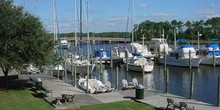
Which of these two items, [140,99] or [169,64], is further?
[169,64]

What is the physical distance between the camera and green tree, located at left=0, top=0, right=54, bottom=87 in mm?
31422

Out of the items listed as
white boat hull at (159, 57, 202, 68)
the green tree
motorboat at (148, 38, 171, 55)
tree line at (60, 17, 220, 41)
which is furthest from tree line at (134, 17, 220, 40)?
the green tree

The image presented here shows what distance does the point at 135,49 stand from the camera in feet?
275

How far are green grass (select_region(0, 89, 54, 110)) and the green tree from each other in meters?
2.49

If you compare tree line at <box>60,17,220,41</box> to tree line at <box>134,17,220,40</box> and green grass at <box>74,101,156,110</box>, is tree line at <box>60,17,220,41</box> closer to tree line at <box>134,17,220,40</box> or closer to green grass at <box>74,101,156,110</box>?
tree line at <box>134,17,220,40</box>

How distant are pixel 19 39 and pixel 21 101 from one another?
23.2 feet

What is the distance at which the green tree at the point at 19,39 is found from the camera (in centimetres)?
3142

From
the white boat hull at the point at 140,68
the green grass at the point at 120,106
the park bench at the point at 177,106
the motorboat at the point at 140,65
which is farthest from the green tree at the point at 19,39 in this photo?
the motorboat at the point at 140,65

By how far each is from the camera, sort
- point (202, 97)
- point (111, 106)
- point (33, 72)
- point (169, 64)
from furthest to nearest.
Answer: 1. point (169, 64)
2. point (33, 72)
3. point (202, 97)
4. point (111, 106)

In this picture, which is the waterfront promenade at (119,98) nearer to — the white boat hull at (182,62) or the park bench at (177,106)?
the park bench at (177,106)

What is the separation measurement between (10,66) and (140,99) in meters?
11.9

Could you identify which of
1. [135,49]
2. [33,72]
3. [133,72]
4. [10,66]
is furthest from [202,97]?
[135,49]

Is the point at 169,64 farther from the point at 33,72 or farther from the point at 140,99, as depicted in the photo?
the point at 140,99

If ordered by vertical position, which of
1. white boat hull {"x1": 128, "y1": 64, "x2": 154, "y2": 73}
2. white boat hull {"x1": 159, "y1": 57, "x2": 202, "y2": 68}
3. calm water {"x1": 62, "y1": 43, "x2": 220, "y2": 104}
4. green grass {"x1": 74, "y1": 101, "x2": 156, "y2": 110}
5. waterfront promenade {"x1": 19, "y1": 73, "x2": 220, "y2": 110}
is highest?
white boat hull {"x1": 159, "y1": 57, "x2": 202, "y2": 68}
